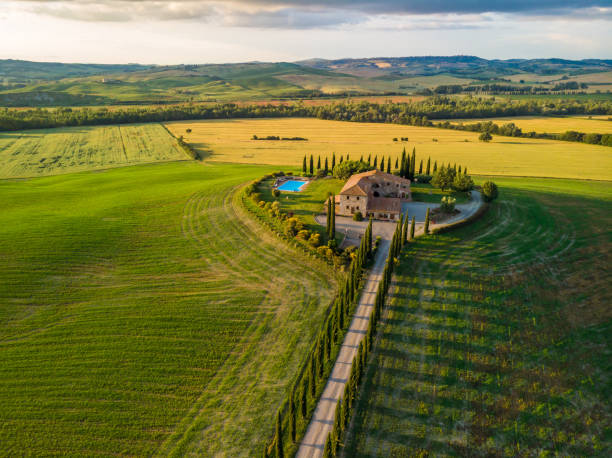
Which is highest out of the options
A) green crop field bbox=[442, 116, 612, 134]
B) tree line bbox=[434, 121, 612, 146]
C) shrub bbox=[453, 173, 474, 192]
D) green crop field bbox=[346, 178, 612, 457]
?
green crop field bbox=[442, 116, 612, 134]

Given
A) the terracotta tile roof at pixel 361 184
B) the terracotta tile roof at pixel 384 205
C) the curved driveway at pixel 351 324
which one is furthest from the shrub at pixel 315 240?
the terracotta tile roof at pixel 384 205

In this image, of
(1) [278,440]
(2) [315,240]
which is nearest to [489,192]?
(2) [315,240]

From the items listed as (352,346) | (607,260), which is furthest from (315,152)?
(352,346)

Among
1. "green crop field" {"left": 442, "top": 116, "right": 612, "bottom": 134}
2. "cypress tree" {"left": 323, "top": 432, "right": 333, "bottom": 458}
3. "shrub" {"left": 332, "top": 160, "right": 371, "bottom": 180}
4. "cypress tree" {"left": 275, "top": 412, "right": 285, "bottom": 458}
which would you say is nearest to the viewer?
"cypress tree" {"left": 275, "top": 412, "right": 285, "bottom": 458}

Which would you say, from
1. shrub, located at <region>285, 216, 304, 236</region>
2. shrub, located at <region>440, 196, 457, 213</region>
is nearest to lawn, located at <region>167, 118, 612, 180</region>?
shrub, located at <region>440, 196, 457, 213</region>

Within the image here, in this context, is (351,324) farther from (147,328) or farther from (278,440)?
(147,328)

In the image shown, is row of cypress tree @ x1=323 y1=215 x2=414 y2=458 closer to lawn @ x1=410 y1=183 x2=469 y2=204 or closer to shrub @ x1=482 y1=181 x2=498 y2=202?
lawn @ x1=410 y1=183 x2=469 y2=204

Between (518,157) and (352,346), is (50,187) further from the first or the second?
(518,157)
